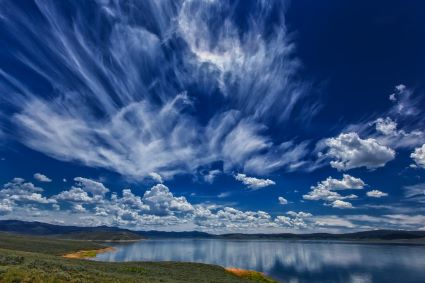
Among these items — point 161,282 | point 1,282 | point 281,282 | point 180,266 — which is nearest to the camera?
point 1,282

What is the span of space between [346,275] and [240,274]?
35.4 metres

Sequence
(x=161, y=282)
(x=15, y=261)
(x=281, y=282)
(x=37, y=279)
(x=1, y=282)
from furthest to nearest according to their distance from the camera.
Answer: (x=281, y=282) → (x=161, y=282) → (x=15, y=261) → (x=37, y=279) → (x=1, y=282)

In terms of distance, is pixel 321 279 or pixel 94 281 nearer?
pixel 94 281

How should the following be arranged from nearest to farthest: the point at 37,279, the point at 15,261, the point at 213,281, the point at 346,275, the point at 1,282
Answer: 1. the point at 1,282
2. the point at 37,279
3. the point at 15,261
4. the point at 213,281
5. the point at 346,275

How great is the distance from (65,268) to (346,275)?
264 ft

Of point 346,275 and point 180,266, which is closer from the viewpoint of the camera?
point 180,266

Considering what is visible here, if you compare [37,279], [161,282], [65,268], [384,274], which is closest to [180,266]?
[161,282]

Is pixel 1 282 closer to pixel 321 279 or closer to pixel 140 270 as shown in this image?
pixel 140 270

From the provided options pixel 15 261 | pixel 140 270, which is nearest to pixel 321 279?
pixel 140 270

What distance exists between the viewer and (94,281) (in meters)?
34.6

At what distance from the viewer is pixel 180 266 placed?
78938 millimetres

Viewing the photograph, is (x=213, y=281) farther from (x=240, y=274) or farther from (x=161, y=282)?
(x=240, y=274)

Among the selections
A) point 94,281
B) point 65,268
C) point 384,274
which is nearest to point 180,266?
point 65,268

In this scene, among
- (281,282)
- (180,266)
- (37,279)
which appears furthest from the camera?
(180,266)
